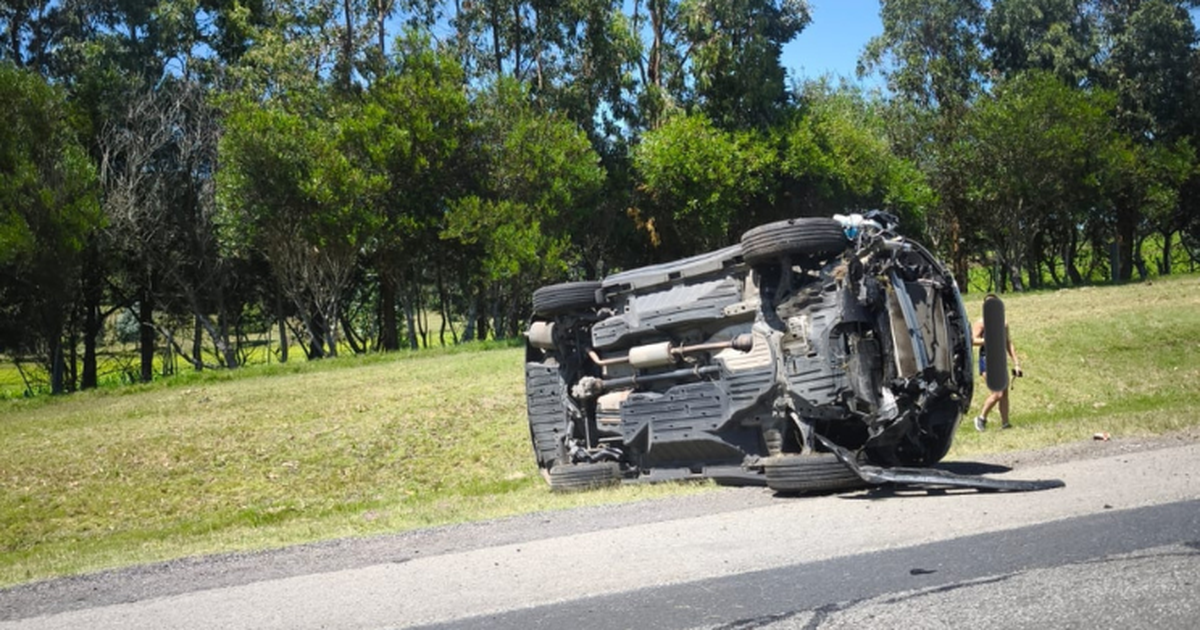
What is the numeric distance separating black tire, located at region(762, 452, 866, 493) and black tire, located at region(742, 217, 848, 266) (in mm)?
1788

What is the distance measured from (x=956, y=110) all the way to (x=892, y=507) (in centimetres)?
4467

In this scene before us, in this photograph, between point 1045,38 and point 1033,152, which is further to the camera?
point 1045,38

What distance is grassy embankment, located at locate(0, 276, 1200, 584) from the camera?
1113 centimetres

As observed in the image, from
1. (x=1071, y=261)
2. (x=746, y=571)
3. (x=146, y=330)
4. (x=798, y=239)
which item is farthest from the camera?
(x=1071, y=261)

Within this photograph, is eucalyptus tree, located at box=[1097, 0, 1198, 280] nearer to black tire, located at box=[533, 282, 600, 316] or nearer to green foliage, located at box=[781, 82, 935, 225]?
green foliage, located at box=[781, 82, 935, 225]

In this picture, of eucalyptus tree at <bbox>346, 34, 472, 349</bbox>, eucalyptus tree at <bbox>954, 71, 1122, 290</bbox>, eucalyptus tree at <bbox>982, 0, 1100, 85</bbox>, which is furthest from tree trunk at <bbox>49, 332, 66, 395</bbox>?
eucalyptus tree at <bbox>982, 0, 1100, 85</bbox>

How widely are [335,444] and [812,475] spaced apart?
9946mm

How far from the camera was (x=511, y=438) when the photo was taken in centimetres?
1650

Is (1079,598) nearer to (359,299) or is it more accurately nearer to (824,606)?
(824,606)

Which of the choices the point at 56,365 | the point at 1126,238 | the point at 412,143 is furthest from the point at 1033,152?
the point at 56,365

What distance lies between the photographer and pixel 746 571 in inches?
248

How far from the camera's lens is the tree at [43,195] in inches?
1068

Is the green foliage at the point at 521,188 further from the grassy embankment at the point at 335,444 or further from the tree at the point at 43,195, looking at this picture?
the tree at the point at 43,195

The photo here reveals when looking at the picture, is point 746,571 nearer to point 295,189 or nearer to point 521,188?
point 295,189
